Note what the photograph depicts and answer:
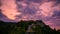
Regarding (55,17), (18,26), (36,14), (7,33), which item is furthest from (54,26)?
(7,33)

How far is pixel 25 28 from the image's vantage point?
4.29 m

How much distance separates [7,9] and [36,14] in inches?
28.3

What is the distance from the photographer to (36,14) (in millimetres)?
4238

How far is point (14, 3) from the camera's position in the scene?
4309 mm

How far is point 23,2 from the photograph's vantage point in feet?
14.0

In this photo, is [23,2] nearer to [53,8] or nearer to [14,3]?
[14,3]

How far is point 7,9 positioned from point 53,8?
112cm

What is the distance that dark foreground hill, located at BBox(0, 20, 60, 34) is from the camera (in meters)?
4.24

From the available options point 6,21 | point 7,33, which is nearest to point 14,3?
point 6,21

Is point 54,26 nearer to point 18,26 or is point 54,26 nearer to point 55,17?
point 55,17

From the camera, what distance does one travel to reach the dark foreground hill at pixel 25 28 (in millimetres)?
4238

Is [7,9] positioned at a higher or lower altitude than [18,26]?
Result: higher

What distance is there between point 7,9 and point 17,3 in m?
0.29

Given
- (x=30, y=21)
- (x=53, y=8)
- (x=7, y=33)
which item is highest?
(x=53, y=8)
